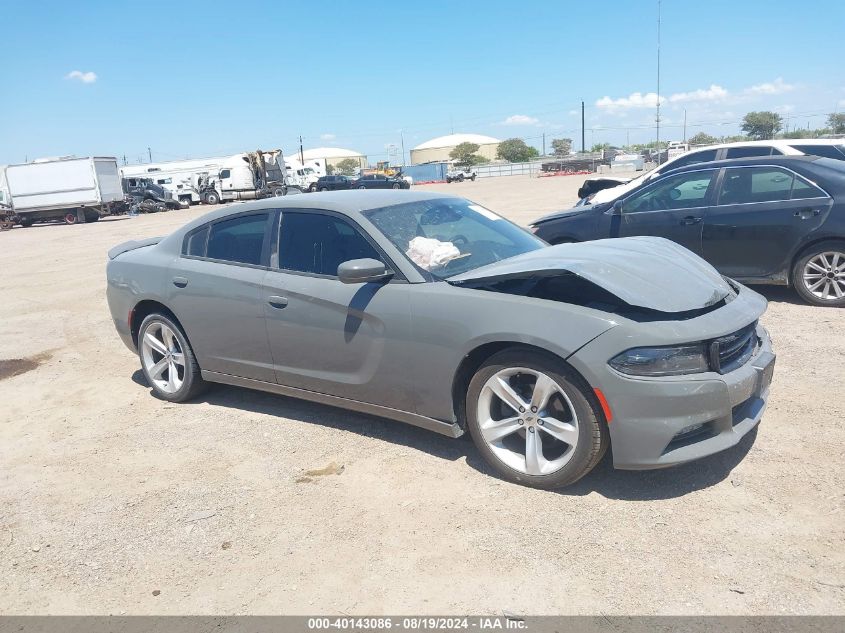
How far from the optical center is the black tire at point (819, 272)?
662 cm

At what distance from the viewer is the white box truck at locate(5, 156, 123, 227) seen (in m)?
32.9

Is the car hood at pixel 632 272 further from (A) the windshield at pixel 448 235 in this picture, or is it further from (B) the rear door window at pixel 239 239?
(B) the rear door window at pixel 239 239

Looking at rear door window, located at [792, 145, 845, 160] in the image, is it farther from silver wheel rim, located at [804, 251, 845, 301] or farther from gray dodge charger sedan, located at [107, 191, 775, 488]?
gray dodge charger sedan, located at [107, 191, 775, 488]

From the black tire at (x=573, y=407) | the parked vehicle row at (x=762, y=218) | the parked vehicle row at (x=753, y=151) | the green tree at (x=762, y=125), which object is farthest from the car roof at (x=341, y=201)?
the green tree at (x=762, y=125)

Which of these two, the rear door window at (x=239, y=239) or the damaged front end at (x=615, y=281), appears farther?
the rear door window at (x=239, y=239)

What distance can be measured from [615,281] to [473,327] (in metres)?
0.77

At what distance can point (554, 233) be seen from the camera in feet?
27.6

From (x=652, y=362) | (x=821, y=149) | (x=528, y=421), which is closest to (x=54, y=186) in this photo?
(x=821, y=149)

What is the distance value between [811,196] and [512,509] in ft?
17.6

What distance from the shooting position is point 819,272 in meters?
6.75

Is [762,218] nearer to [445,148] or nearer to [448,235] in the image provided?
[448,235]

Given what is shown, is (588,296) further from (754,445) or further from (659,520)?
(754,445)

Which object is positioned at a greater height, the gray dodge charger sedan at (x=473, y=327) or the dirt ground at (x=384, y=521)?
the gray dodge charger sedan at (x=473, y=327)

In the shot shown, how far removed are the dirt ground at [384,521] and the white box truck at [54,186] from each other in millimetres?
31971
